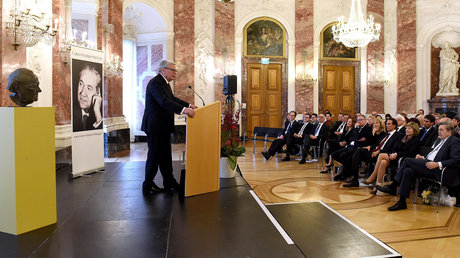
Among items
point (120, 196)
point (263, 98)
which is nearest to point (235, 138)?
point (120, 196)

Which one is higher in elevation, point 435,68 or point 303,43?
point 303,43

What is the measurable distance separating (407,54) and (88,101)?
41.0 ft

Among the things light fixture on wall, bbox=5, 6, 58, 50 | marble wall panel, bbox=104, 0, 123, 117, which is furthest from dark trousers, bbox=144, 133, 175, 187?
marble wall panel, bbox=104, 0, 123, 117

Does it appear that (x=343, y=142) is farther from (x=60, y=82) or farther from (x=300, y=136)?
(x=60, y=82)

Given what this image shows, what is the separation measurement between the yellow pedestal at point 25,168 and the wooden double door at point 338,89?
480 inches

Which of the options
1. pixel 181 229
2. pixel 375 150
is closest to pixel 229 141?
pixel 181 229

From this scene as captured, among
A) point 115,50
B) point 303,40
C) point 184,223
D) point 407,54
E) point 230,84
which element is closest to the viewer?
point 184,223

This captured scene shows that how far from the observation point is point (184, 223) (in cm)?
310

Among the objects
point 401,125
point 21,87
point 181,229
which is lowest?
point 181,229

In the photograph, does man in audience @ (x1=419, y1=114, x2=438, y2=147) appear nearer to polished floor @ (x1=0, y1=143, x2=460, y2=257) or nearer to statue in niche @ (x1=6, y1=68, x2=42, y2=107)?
polished floor @ (x1=0, y1=143, x2=460, y2=257)

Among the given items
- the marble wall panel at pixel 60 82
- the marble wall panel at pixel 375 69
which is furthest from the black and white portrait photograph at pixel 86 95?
the marble wall panel at pixel 375 69

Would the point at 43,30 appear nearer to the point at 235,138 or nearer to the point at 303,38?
the point at 235,138

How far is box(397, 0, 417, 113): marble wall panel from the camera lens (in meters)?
13.6

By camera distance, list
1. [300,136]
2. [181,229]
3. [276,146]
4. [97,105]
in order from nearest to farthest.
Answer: [181,229]
[97,105]
[300,136]
[276,146]
